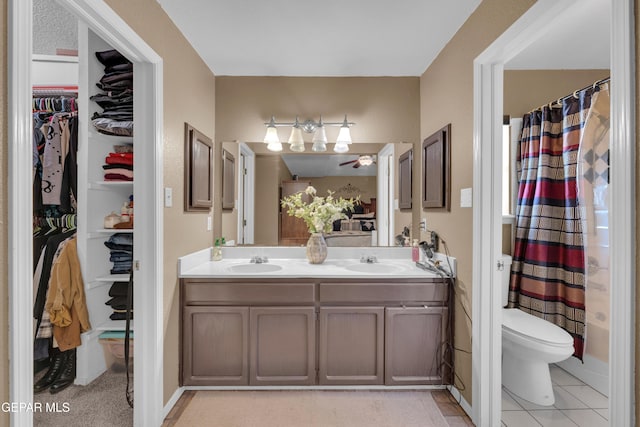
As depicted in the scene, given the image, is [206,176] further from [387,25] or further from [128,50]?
[387,25]

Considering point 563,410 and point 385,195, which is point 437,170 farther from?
point 563,410

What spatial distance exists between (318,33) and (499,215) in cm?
156

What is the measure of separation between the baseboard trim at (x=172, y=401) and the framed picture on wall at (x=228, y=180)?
4.47 ft

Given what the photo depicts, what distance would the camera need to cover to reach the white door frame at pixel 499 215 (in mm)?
991

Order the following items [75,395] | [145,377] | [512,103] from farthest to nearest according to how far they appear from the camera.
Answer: [512,103]
[75,395]
[145,377]

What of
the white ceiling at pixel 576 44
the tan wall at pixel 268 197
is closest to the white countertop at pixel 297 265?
the tan wall at pixel 268 197

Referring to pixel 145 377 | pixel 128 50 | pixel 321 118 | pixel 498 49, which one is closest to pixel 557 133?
pixel 498 49

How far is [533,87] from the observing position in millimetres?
2689

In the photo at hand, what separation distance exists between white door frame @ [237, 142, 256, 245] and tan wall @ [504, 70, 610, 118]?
7.04 ft

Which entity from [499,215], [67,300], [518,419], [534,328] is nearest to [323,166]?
[499,215]

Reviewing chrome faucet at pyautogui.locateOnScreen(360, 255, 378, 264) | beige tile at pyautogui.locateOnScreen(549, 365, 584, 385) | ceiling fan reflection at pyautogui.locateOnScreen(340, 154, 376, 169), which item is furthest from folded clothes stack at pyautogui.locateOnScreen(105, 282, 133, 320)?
beige tile at pyautogui.locateOnScreen(549, 365, 584, 385)

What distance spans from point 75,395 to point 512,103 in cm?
379

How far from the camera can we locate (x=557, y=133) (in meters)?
2.43

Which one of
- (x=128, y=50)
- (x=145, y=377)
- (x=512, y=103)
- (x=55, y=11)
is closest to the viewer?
(x=128, y=50)
